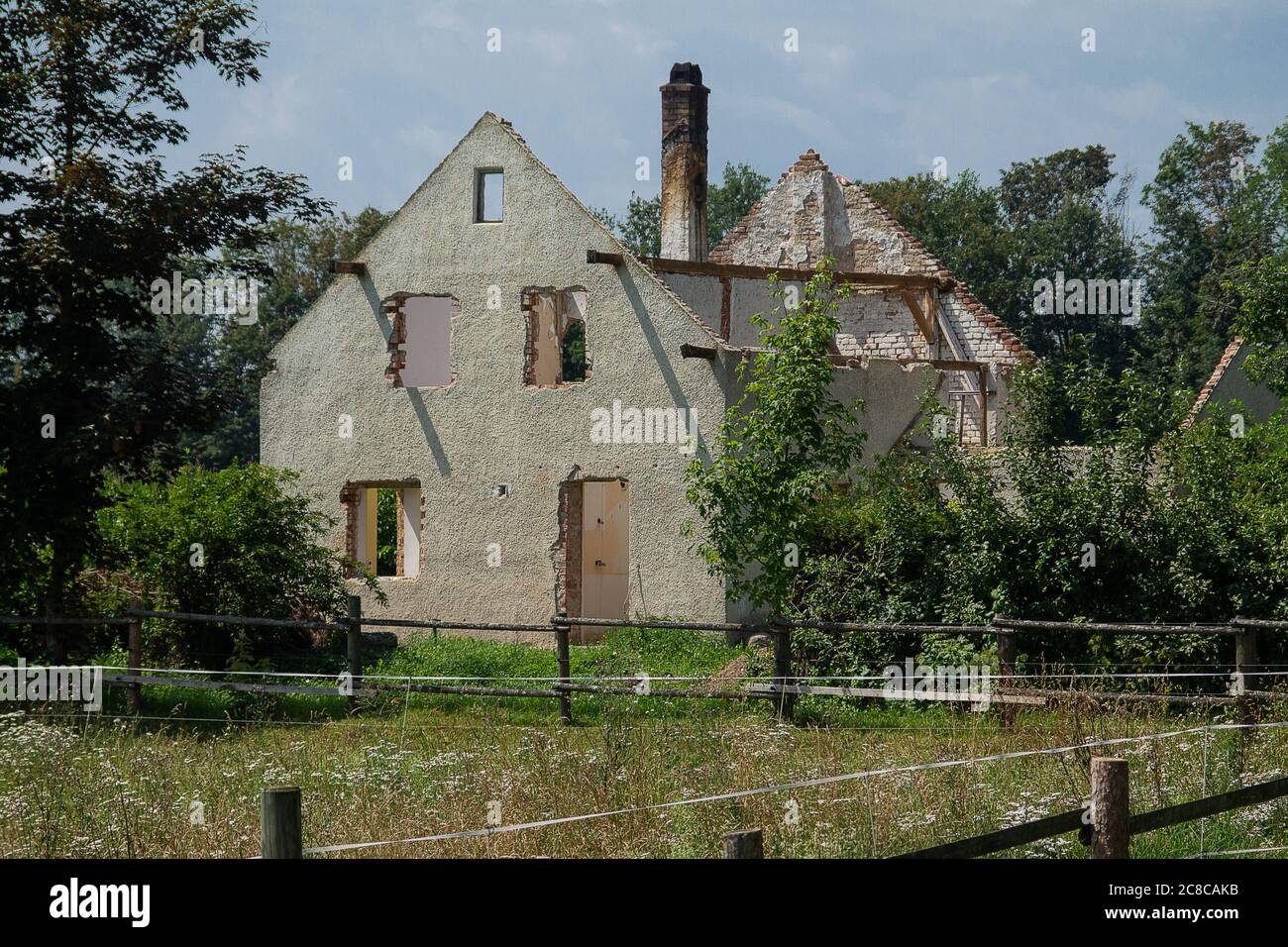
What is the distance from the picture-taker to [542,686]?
47.6ft

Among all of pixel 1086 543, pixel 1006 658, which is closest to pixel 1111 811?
pixel 1006 658

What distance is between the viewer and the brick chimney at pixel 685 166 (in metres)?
23.1

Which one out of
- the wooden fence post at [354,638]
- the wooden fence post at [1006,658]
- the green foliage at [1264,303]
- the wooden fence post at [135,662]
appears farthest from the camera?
the green foliage at [1264,303]

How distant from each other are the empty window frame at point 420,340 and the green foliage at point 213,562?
12.0 feet

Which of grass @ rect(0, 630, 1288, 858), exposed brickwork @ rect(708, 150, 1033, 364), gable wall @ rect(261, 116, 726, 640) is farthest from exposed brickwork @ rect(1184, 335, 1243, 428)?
grass @ rect(0, 630, 1288, 858)

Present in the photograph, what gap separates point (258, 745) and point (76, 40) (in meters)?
7.90

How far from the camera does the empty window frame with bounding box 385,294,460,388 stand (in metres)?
20.9

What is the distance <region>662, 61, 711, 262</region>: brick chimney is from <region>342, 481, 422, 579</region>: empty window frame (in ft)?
20.0

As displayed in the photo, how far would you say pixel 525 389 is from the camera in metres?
19.9

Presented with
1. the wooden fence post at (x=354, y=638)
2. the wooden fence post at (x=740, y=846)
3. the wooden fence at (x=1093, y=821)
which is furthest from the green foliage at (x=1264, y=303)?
the wooden fence post at (x=740, y=846)

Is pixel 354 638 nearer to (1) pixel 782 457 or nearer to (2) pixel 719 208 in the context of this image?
(1) pixel 782 457

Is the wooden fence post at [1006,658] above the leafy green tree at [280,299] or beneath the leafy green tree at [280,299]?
beneath

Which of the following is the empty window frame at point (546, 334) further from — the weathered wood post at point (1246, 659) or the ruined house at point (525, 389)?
the weathered wood post at point (1246, 659)

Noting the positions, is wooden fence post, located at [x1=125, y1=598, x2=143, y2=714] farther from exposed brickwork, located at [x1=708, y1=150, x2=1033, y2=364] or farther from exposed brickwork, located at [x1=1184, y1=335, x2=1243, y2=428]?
exposed brickwork, located at [x1=1184, y1=335, x2=1243, y2=428]
